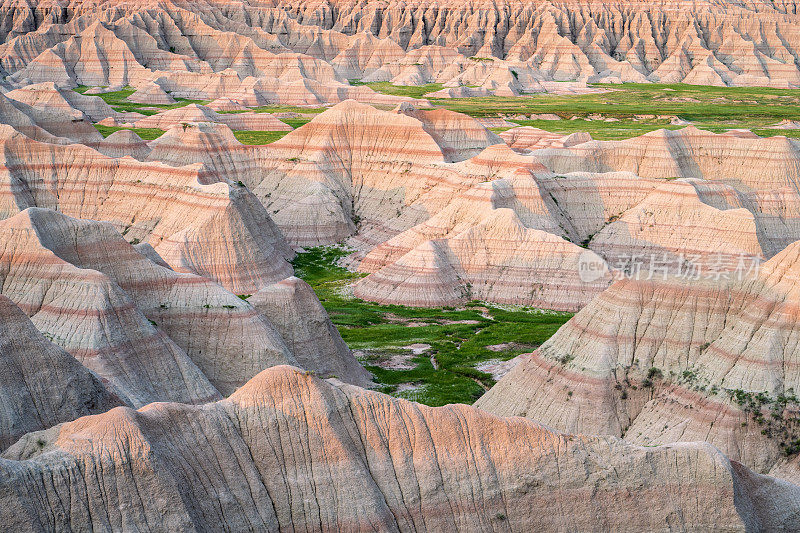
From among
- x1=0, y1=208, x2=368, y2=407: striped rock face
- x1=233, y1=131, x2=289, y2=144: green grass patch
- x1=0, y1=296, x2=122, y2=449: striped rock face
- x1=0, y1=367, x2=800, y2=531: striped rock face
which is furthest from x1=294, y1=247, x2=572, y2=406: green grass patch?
x1=233, y1=131, x2=289, y2=144: green grass patch

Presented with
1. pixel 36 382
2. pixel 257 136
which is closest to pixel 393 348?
pixel 36 382

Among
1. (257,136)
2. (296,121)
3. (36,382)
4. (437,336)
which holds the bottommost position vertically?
(296,121)

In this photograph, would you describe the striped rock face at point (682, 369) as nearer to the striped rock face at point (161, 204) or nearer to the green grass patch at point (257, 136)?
the striped rock face at point (161, 204)

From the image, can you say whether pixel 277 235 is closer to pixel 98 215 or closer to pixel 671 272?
pixel 98 215

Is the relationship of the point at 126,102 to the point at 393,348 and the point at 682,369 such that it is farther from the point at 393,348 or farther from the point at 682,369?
the point at 682,369

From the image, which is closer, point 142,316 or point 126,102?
point 142,316
